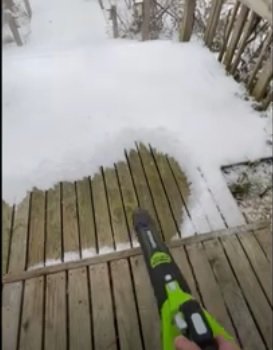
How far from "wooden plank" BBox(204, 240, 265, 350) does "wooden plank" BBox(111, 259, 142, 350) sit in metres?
0.36

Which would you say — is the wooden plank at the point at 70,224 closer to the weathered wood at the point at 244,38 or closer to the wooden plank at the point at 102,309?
the wooden plank at the point at 102,309

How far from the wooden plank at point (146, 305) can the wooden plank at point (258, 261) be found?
0.45m

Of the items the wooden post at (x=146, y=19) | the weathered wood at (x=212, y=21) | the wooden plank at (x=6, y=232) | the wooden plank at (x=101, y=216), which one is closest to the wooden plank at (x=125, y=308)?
the wooden plank at (x=101, y=216)

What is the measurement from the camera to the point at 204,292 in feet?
5.07

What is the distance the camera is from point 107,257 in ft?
5.40

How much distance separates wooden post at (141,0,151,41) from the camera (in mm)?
2813

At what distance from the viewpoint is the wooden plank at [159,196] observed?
5.71 ft

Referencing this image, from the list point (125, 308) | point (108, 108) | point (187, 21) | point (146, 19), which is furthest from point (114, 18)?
point (125, 308)

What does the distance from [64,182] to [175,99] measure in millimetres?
899

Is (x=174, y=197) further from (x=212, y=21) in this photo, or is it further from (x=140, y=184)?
(x=212, y=21)

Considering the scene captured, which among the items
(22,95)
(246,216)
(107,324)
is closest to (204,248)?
(246,216)

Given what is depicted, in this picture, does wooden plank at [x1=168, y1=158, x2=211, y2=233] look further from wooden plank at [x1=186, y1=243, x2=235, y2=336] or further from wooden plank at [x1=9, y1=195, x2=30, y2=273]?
wooden plank at [x1=9, y1=195, x2=30, y2=273]

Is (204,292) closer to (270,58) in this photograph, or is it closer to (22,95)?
(270,58)

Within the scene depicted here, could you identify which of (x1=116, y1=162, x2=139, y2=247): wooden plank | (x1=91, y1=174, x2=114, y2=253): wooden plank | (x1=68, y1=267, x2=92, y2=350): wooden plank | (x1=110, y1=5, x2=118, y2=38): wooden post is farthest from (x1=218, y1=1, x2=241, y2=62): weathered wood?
(x1=68, y1=267, x2=92, y2=350): wooden plank
